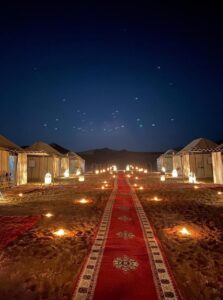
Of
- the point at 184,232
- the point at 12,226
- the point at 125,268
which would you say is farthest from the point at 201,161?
the point at 125,268

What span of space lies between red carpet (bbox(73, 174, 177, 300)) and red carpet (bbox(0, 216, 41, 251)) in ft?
6.83

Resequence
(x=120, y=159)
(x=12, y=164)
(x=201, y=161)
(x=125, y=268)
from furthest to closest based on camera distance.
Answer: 1. (x=120, y=159)
2. (x=201, y=161)
3. (x=12, y=164)
4. (x=125, y=268)

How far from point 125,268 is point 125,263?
0.20 metres

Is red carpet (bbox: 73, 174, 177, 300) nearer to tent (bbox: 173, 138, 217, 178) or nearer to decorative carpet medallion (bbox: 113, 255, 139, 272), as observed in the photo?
decorative carpet medallion (bbox: 113, 255, 139, 272)

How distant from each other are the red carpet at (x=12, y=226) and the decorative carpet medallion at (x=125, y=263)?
2568 millimetres

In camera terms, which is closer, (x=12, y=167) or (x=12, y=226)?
(x=12, y=226)

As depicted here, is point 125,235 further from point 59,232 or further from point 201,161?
point 201,161

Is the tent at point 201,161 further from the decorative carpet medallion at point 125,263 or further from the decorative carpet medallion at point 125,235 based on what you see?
the decorative carpet medallion at point 125,263

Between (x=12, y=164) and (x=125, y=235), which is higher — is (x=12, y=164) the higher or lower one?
the higher one

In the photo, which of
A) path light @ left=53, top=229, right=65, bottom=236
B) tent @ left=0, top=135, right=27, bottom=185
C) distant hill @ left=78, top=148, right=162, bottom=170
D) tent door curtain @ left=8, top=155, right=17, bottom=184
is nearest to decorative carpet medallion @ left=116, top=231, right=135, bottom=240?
path light @ left=53, top=229, right=65, bottom=236

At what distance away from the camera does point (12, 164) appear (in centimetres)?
1820

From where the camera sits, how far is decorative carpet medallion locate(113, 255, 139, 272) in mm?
3943

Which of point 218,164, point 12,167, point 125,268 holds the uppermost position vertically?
point 12,167

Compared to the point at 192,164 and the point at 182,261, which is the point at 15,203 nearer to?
the point at 182,261
